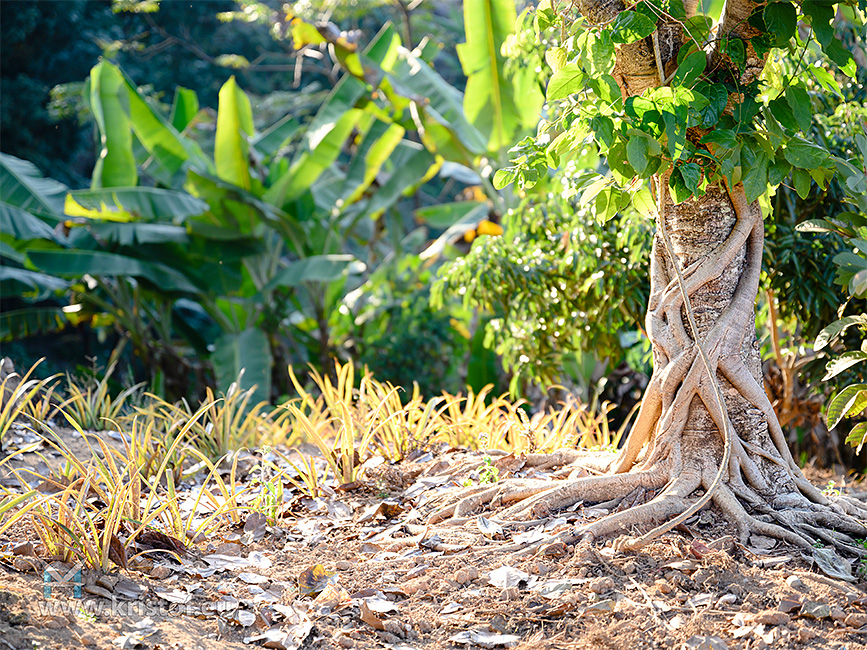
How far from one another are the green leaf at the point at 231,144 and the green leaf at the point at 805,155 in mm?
6528

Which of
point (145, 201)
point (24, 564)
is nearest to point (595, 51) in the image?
point (24, 564)

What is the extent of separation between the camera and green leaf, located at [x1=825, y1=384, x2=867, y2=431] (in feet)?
8.22

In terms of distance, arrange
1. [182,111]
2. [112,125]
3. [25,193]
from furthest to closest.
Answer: [182,111]
[25,193]
[112,125]

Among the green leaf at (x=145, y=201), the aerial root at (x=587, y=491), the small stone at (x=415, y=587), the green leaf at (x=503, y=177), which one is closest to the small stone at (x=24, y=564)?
the small stone at (x=415, y=587)

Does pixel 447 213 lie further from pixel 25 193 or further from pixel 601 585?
pixel 601 585

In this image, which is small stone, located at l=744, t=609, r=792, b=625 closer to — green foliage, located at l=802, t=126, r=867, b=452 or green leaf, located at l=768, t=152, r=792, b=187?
green foliage, located at l=802, t=126, r=867, b=452

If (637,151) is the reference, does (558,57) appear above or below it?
above

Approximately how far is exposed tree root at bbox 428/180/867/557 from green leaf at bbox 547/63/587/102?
0.62 metres

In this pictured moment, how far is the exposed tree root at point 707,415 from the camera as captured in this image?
8.30 ft

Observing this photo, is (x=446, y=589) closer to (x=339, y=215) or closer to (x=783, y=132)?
(x=783, y=132)

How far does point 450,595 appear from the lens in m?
2.16

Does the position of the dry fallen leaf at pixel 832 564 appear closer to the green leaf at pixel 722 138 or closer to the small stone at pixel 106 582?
the green leaf at pixel 722 138

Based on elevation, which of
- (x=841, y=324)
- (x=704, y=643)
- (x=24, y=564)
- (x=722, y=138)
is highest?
(x=722, y=138)

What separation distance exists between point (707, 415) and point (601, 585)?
0.86m
